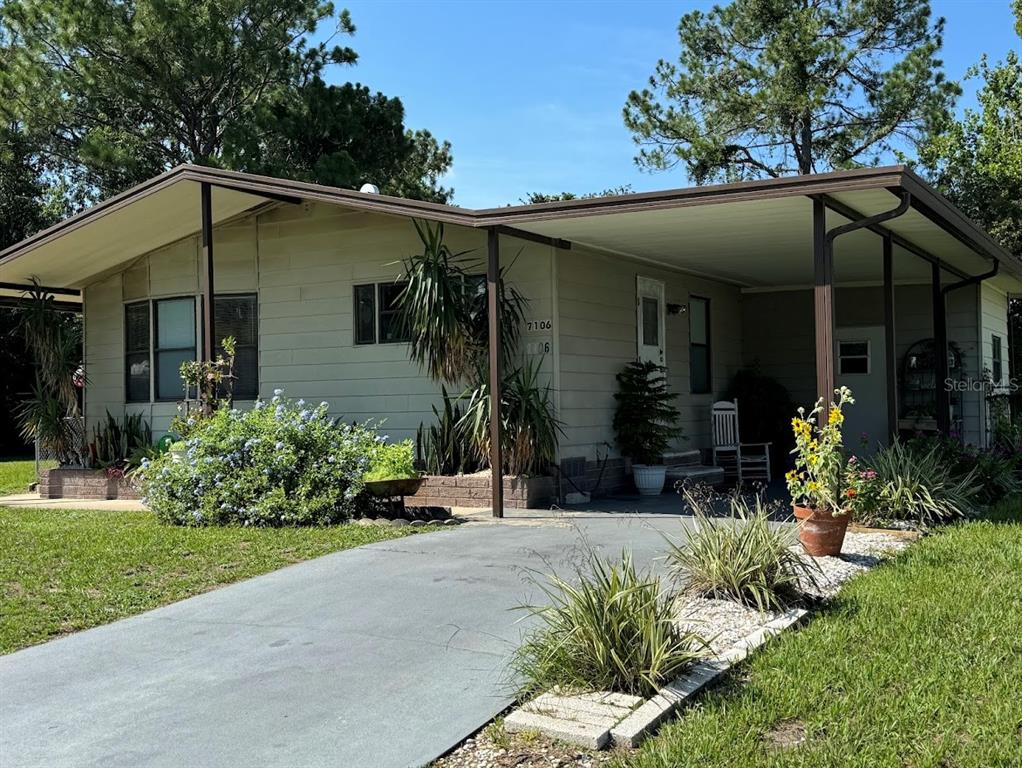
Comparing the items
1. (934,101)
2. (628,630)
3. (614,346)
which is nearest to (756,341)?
(614,346)

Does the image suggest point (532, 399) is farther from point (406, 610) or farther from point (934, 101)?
point (934, 101)

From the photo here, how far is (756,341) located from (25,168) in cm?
1766

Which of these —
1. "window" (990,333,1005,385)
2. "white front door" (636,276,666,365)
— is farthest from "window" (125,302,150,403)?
"window" (990,333,1005,385)

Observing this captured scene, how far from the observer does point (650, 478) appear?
1159 cm

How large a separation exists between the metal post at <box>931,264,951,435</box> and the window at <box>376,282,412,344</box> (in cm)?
654

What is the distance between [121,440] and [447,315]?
18.4 ft

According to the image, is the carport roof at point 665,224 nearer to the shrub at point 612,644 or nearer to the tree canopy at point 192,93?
the shrub at point 612,644

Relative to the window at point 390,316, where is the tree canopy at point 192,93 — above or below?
above

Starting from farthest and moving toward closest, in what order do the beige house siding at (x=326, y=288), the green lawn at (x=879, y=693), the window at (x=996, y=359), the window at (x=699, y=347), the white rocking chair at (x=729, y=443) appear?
the window at (x=996, y=359), the window at (x=699, y=347), the white rocking chair at (x=729, y=443), the beige house siding at (x=326, y=288), the green lawn at (x=879, y=693)

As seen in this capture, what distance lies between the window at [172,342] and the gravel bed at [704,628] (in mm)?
8938

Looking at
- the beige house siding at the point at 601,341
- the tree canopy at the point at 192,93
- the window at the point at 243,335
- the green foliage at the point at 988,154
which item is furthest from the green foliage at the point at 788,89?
the window at the point at 243,335

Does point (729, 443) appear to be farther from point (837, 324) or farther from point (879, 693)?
point (879, 693)

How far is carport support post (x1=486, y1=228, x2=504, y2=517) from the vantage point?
957 cm

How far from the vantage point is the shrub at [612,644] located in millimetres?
4398
